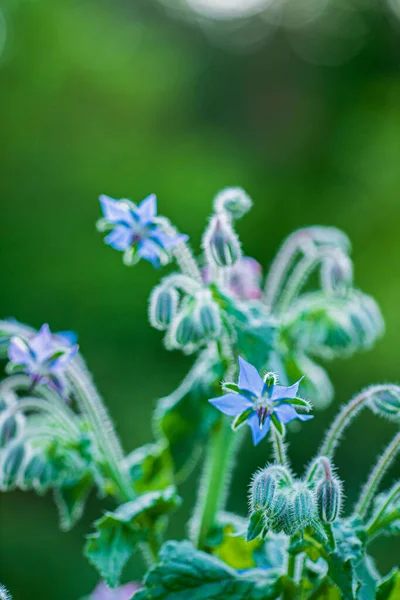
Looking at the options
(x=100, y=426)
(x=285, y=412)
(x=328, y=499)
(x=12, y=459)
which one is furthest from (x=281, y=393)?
(x=12, y=459)

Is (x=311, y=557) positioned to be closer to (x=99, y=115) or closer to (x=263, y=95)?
(x=99, y=115)

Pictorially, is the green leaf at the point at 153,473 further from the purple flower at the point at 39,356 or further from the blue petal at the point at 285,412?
the blue petal at the point at 285,412

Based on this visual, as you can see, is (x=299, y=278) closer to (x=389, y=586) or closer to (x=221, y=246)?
(x=221, y=246)

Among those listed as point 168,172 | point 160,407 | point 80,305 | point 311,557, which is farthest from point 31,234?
point 311,557

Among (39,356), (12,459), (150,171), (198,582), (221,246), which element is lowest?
(198,582)

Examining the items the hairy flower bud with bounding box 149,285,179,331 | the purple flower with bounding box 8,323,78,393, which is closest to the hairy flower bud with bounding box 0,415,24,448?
the purple flower with bounding box 8,323,78,393

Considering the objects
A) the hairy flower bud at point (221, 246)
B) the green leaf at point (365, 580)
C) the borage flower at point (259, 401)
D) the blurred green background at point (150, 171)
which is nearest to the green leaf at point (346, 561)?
the green leaf at point (365, 580)

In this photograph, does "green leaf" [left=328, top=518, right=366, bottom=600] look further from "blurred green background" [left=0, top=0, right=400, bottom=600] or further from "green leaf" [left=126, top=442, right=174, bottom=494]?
"blurred green background" [left=0, top=0, right=400, bottom=600]
